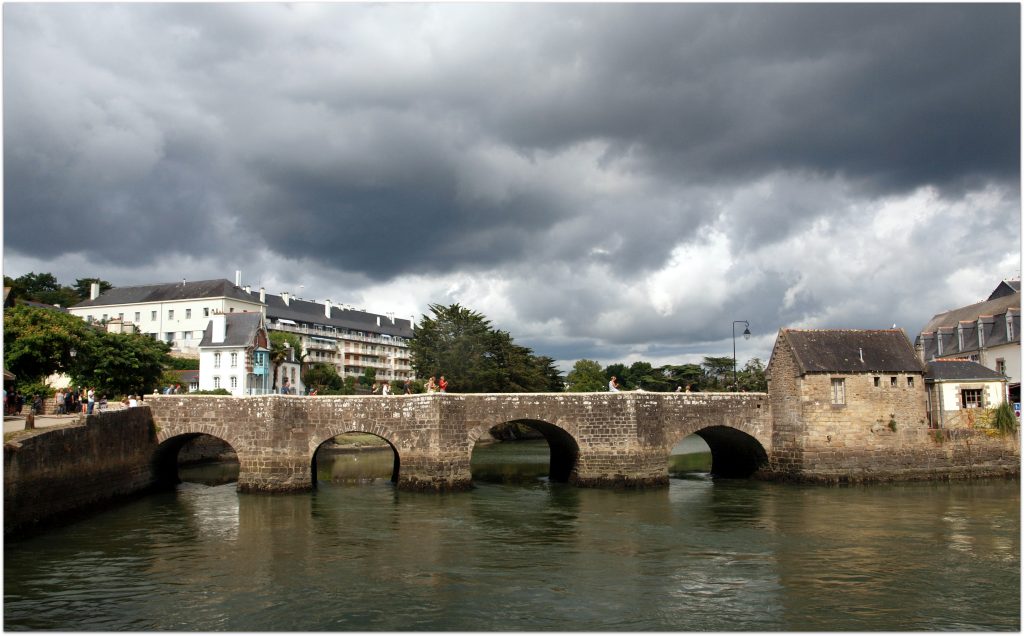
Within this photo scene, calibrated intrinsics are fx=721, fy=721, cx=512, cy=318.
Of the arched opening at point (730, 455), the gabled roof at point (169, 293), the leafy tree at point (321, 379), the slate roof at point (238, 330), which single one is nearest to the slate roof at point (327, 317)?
the gabled roof at point (169, 293)

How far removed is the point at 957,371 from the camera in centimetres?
3400

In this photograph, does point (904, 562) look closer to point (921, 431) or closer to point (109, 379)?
point (921, 431)

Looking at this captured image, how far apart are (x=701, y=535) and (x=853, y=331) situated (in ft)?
55.2

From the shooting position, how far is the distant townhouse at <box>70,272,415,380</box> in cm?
8006

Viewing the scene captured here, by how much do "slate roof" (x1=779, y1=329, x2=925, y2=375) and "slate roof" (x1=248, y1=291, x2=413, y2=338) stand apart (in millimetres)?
68449

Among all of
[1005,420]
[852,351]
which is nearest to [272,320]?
[852,351]

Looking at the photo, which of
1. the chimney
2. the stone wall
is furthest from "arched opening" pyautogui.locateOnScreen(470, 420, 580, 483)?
the chimney

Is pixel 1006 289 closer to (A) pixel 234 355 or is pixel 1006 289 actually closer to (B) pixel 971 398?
(B) pixel 971 398

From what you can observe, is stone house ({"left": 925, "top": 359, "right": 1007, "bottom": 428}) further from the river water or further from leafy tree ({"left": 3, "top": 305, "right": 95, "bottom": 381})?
leafy tree ({"left": 3, "top": 305, "right": 95, "bottom": 381})

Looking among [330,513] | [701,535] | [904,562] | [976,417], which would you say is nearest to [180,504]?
[330,513]

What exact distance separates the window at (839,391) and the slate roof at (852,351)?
47cm

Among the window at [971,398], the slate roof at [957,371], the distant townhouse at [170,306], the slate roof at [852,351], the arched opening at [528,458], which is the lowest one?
the arched opening at [528,458]

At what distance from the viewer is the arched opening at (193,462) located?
32.0m

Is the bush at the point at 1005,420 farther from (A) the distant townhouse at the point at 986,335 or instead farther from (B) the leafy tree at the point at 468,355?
(B) the leafy tree at the point at 468,355
